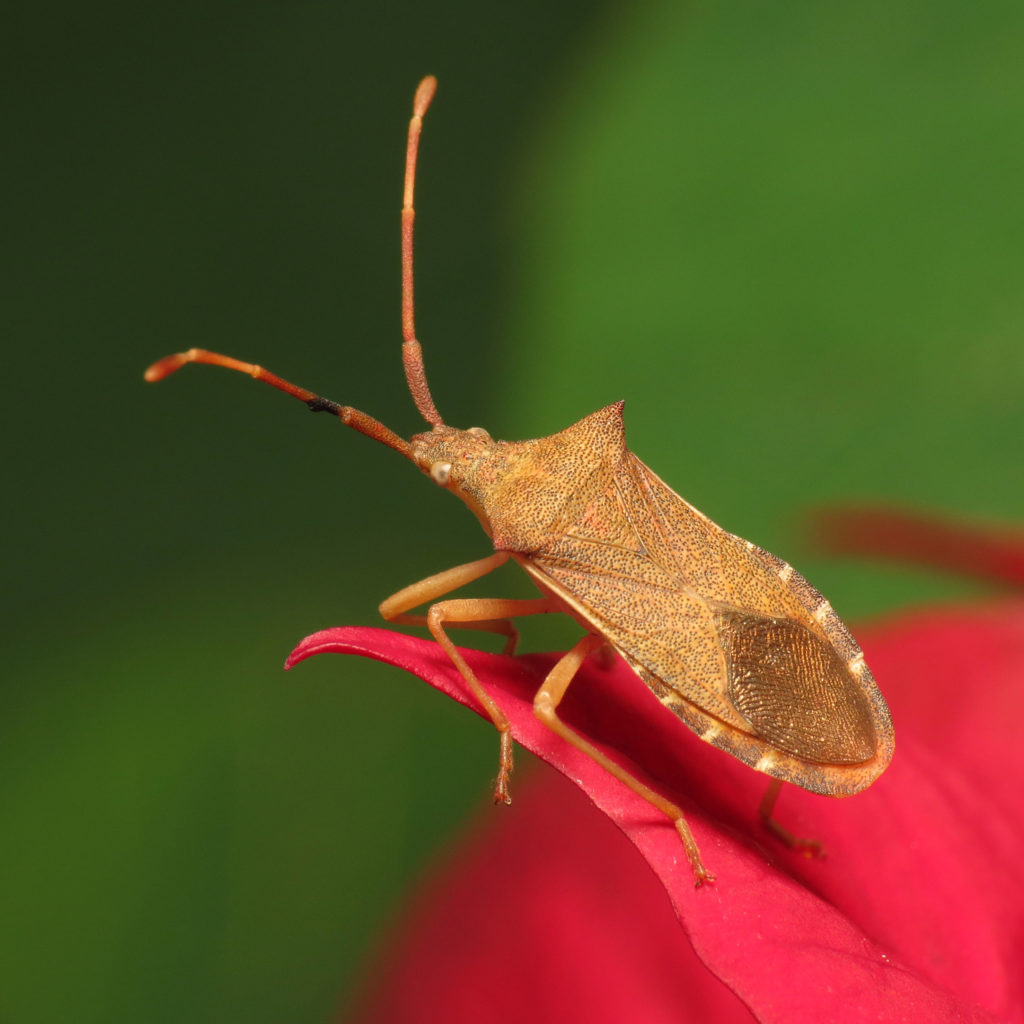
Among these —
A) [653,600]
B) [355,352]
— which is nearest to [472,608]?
[653,600]

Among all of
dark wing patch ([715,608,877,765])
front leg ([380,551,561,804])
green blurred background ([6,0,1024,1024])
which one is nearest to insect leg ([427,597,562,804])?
front leg ([380,551,561,804])

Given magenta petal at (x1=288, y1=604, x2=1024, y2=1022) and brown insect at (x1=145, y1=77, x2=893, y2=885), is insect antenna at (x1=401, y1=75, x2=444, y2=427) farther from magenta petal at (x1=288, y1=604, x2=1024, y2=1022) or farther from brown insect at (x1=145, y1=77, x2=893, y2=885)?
magenta petal at (x1=288, y1=604, x2=1024, y2=1022)

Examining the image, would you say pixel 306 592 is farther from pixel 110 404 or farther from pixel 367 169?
pixel 367 169

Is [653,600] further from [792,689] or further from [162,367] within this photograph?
[162,367]

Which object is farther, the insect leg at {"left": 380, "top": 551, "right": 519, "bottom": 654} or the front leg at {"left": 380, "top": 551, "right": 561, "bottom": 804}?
the insect leg at {"left": 380, "top": 551, "right": 519, "bottom": 654}

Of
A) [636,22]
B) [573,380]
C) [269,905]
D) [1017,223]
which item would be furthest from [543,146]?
[269,905]

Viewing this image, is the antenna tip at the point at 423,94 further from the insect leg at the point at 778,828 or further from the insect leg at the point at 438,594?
the insect leg at the point at 778,828

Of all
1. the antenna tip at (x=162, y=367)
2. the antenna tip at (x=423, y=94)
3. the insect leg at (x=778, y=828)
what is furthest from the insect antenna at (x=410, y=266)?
the insect leg at (x=778, y=828)
